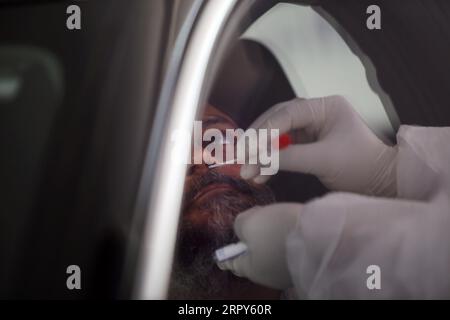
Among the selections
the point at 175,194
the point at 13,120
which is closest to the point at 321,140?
the point at 175,194

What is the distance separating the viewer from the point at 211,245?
909 millimetres

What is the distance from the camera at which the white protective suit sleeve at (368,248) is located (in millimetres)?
910

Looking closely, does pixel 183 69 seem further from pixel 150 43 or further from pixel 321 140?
pixel 321 140

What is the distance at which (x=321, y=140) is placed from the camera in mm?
989

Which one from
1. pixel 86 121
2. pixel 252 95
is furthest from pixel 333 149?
pixel 86 121

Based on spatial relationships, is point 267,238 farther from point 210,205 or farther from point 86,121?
point 86,121

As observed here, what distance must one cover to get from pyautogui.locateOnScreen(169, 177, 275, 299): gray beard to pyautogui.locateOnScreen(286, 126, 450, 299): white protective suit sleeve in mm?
84

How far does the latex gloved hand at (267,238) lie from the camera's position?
0.91 m

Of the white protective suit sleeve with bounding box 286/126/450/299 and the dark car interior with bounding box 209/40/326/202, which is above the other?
the dark car interior with bounding box 209/40/326/202

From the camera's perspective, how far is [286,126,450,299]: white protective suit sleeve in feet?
2.98

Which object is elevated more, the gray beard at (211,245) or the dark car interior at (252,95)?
the dark car interior at (252,95)

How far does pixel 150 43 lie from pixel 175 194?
234mm

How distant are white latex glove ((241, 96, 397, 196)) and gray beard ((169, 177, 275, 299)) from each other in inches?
1.2

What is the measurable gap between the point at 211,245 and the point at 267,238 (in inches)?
3.4
